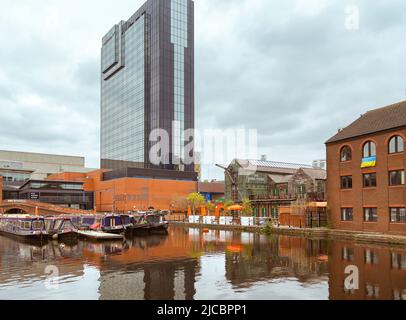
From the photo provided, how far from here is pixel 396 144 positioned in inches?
1590

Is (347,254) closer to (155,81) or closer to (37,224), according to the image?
(37,224)

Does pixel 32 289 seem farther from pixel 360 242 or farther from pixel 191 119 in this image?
pixel 191 119

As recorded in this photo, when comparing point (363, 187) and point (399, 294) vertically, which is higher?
point (363, 187)

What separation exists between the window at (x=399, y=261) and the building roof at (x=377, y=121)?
1497cm

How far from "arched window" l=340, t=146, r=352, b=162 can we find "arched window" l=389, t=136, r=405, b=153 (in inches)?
221

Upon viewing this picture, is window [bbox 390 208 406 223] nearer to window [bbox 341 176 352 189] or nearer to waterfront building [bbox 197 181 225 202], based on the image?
window [bbox 341 176 352 189]

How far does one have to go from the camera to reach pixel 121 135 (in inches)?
5935

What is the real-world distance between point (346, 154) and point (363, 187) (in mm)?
4803

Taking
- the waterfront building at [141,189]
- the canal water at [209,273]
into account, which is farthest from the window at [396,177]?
the waterfront building at [141,189]

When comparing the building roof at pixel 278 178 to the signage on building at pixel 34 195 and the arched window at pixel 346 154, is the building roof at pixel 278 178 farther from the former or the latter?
the signage on building at pixel 34 195

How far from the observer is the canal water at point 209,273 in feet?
62.0

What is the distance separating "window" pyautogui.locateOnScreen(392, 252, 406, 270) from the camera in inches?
982

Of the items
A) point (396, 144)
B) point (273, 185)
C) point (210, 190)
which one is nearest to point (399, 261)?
point (396, 144)

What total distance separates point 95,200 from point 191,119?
41.4 meters
